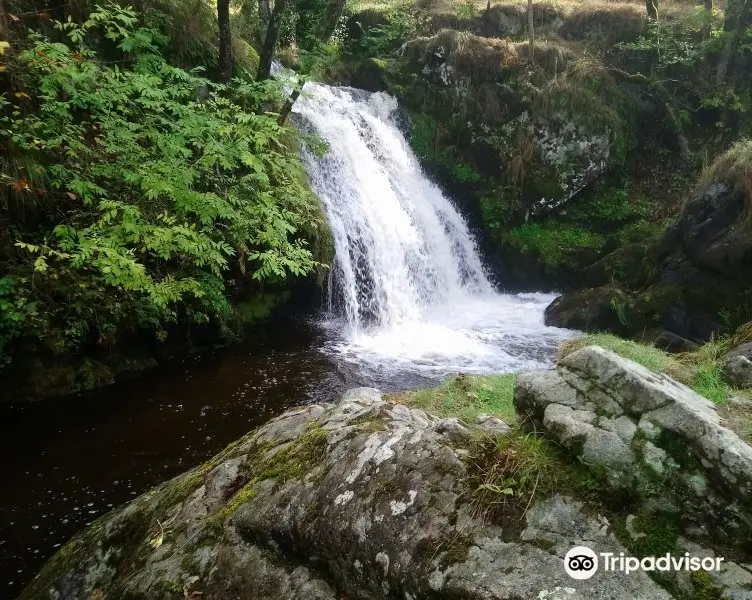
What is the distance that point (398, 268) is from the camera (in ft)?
41.4

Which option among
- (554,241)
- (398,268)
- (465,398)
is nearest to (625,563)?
(465,398)

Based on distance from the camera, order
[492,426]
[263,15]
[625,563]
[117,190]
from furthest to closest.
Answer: [263,15] < [117,190] < [492,426] < [625,563]

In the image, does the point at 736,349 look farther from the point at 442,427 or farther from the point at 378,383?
the point at 378,383

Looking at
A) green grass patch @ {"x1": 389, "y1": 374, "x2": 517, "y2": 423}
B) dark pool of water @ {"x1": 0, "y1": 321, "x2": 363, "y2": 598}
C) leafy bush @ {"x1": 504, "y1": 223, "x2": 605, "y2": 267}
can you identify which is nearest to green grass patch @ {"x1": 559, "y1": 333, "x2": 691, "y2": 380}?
green grass patch @ {"x1": 389, "y1": 374, "x2": 517, "y2": 423}

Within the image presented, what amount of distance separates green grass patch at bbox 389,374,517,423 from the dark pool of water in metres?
2.43

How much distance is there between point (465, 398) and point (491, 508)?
321 centimetres

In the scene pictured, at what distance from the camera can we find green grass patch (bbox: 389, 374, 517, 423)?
16.2ft

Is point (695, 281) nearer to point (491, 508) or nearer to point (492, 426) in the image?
point (492, 426)

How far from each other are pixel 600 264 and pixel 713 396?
10.6m

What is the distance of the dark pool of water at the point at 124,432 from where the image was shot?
4.80m

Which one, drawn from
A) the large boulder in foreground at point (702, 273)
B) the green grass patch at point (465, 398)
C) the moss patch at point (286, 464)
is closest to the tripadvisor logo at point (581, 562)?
the moss patch at point (286, 464)

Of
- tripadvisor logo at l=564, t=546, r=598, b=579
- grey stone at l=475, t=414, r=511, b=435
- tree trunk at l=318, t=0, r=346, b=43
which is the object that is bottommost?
tripadvisor logo at l=564, t=546, r=598, b=579

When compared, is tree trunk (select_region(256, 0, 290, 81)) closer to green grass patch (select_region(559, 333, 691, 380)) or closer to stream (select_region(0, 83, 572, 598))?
stream (select_region(0, 83, 572, 598))

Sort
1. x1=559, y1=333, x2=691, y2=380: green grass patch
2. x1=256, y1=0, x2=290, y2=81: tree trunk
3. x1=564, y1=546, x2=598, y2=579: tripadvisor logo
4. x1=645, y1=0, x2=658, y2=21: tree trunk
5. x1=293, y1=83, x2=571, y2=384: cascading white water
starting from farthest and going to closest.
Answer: x1=645, y1=0, x2=658, y2=21: tree trunk < x1=293, y1=83, x2=571, y2=384: cascading white water < x1=256, y1=0, x2=290, y2=81: tree trunk < x1=559, y1=333, x2=691, y2=380: green grass patch < x1=564, y1=546, x2=598, y2=579: tripadvisor logo
